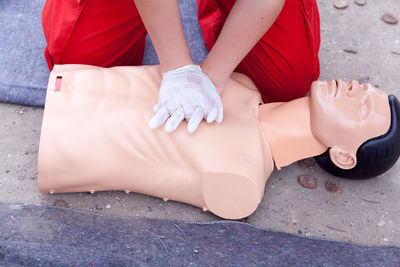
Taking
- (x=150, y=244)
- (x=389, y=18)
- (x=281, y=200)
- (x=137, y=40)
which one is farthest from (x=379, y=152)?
(x=389, y=18)

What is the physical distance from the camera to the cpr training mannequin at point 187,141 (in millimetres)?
1351

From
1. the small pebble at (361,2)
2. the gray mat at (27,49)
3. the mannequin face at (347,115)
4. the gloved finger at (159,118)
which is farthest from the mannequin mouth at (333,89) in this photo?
the small pebble at (361,2)

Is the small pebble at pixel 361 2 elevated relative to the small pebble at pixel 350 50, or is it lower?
elevated

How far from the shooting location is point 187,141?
1.35m

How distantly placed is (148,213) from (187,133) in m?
0.34

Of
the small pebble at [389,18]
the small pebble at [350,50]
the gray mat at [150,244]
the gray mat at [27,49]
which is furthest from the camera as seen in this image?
the small pebble at [389,18]

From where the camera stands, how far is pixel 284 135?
142 centimetres

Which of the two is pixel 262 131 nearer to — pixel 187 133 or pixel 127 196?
pixel 187 133

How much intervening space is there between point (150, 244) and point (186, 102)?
1.54ft

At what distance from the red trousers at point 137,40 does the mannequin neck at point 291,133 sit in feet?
0.90

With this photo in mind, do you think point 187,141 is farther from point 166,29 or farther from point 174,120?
point 166,29

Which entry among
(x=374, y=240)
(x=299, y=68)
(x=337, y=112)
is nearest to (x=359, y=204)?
(x=374, y=240)

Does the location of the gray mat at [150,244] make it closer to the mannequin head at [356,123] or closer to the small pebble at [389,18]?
the mannequin head at [356,123]

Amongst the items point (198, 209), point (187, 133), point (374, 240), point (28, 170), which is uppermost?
point (187, 133)
